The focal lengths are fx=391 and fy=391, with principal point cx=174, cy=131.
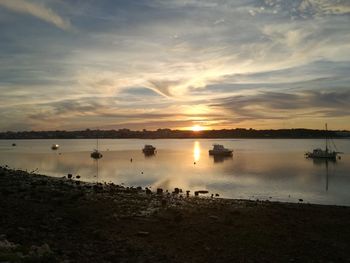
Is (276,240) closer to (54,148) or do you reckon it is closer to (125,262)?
(125,262)

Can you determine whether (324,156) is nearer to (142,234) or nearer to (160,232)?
(160,232)

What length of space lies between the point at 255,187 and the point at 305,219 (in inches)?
794

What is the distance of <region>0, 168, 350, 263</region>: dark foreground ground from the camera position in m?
12.9

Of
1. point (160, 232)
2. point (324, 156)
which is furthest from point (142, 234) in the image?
point (324, 156)

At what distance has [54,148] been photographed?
14925 cm

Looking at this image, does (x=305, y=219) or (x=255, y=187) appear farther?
(x=255, y=187)

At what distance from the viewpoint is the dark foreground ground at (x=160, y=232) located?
12.9 m

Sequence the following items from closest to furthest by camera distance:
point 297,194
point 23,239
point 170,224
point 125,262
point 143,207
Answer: point 125,262
point 23,239
point 170,224
point 143,207
point 297,194

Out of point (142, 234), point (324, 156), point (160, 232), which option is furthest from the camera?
point (324, 156)

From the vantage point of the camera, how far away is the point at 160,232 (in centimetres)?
1652

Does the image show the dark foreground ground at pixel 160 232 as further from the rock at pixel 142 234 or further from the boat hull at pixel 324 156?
the boat hull at pixel 324 156

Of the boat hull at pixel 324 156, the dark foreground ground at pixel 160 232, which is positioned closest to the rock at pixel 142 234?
the dark foreground ground at pixel 160 232

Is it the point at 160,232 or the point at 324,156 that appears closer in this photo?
the point at 160,232

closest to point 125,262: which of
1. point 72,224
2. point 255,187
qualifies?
point 72,224
